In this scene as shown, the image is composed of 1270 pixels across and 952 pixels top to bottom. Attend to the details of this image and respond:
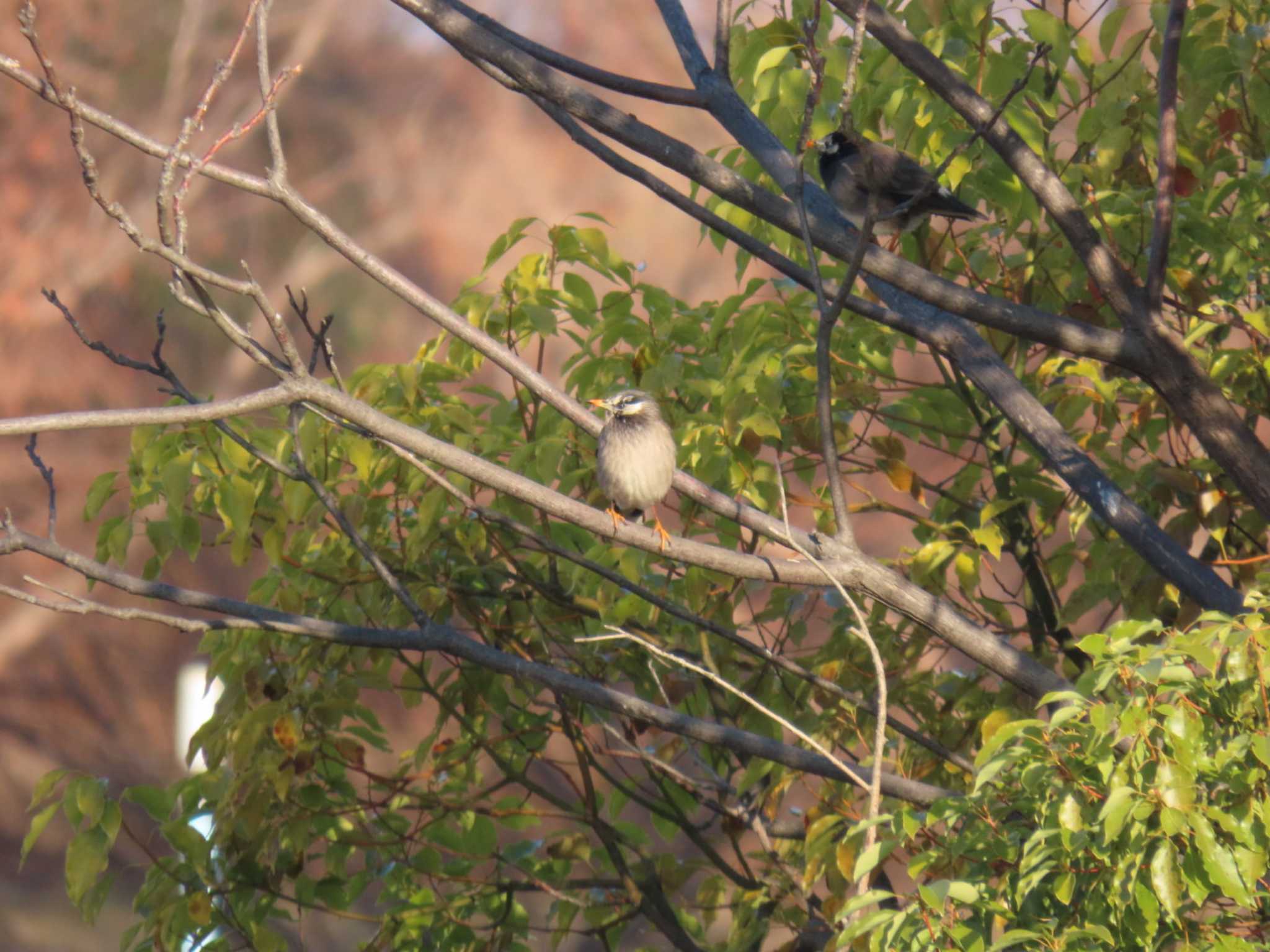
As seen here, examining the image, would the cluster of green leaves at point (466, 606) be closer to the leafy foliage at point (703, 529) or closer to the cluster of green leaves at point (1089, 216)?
the leafy foliage at point (703, 529)

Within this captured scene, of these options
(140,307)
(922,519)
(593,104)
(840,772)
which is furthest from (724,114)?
(140,307)

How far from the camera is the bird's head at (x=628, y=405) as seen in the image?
346 centimetres

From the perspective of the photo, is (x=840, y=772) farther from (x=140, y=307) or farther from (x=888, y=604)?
(x=140, y=307)

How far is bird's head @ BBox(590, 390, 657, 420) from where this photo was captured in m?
3.46

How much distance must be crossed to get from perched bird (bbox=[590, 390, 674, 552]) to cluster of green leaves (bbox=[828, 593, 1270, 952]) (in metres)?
1.64

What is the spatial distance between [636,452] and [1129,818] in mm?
2062

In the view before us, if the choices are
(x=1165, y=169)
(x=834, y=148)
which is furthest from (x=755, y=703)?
(x=834, y=148)

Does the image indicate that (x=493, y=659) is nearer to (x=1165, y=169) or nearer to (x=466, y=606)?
(x=466, y=606)

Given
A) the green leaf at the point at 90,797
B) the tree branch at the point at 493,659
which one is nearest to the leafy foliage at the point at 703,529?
the green leaf at the point at 90,797

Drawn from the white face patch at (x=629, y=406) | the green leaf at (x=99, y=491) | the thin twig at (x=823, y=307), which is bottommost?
the thin twig at (x=823, y=307)

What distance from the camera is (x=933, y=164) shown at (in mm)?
3090

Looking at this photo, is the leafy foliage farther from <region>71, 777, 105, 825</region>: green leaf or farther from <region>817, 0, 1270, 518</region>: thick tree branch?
<region>817, 0, 1270, 518</region>: thick tree branch

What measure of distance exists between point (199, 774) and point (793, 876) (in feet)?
5.49

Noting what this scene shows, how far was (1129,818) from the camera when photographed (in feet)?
5.44
